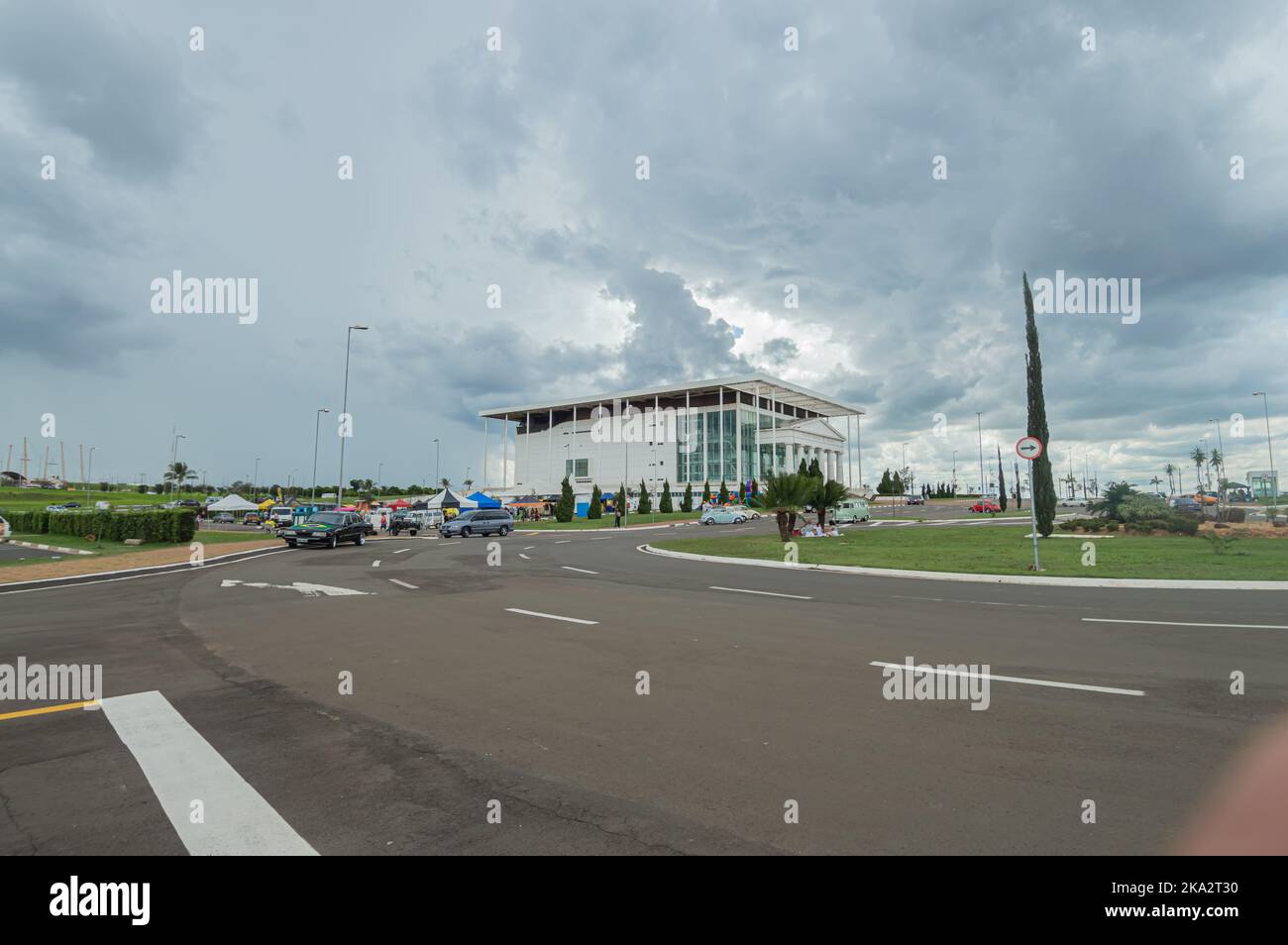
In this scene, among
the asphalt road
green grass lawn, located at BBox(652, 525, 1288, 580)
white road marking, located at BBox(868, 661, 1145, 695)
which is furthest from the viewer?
green grass lawn, located at BBox(652, 525, 1288, 580)

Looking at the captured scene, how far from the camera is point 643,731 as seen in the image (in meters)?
4.94

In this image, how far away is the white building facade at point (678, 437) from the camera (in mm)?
88312

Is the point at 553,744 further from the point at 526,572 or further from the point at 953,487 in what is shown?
the point at 953,487

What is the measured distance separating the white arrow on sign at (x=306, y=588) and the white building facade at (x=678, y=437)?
71508 millimetres

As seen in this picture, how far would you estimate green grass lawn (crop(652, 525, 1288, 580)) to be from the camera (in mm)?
15836

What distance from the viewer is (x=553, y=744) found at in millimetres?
4684

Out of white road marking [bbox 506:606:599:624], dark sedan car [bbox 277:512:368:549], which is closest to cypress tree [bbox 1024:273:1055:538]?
white road marking [bbox 506:606:599:624]

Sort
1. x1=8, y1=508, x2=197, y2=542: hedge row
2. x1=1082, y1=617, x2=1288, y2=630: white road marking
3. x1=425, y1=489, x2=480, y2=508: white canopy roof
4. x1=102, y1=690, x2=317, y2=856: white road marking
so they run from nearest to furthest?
x1=102, y1=690, x2=317, y2=856: white road marking → x1=1082, y1=617, x2=1288, y2=630: white road marking → x1=8, y1=508, x2=197, y2=542: hedge row → x1=425, y1=489, x2=480, y2=508: white canopy roof

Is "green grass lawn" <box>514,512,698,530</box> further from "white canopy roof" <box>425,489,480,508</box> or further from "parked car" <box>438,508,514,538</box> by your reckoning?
"parked car" <box>438,508,514,538</box>

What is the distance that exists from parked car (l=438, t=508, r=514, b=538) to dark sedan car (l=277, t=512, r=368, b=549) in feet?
31.2

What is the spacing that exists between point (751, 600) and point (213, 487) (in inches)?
7825

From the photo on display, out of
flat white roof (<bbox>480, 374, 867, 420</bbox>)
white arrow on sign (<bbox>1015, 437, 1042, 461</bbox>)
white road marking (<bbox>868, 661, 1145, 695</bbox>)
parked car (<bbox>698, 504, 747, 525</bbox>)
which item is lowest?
parked car (<bbox>698, 504, 747, 525</bbox>)

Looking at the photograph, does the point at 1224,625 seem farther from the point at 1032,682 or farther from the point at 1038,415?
the point at 1038,415
